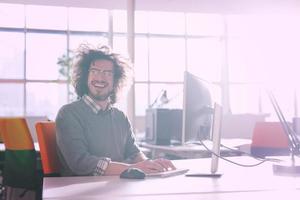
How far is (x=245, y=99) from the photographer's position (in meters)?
9.24

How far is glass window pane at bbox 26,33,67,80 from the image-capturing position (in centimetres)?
821

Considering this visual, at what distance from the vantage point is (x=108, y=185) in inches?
60.9

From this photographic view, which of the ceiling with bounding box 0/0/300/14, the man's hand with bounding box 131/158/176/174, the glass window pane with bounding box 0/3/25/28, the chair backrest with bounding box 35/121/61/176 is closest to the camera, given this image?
the man's hand with bounding box 131/158/176/174

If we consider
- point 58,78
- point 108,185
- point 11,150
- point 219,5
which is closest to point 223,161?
point 108,185

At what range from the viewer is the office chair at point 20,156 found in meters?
2.52

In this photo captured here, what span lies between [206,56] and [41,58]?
3577 mm

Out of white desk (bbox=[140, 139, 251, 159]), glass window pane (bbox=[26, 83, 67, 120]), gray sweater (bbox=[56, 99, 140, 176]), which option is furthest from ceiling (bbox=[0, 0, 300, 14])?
gray sweater (bbox=[56, 99, 140, 176])

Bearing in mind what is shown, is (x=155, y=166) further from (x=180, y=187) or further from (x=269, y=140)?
(x=269, y=140)

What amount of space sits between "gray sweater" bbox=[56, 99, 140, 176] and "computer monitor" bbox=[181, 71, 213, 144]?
489 mm

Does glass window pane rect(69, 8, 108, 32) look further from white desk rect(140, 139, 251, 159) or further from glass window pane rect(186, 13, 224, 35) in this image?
white desk rect(140, 139, 251, 159)

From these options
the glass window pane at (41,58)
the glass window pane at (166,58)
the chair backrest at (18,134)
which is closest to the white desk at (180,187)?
the chair backrest at (18,134)

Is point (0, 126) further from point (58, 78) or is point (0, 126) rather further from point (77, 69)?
point (58, 78)

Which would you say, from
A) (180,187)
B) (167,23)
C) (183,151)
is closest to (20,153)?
(180,187)

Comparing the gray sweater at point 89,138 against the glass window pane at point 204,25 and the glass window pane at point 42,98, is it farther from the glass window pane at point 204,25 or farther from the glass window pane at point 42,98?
the glass window pane at point 204,25
